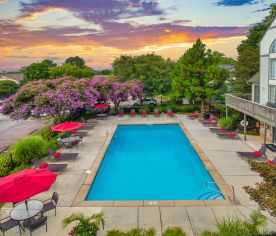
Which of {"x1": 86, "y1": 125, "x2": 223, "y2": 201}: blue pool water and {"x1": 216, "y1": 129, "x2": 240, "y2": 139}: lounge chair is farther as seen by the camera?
{"x1": 216, "y1": 129, "x2": 240, "y2": 139}: lounge chair

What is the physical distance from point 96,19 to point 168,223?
44839 millimetres

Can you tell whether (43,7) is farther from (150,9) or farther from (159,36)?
(159,36)

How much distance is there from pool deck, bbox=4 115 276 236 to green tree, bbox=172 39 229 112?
14.6 metres

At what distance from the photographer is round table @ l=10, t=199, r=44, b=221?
10425 mm

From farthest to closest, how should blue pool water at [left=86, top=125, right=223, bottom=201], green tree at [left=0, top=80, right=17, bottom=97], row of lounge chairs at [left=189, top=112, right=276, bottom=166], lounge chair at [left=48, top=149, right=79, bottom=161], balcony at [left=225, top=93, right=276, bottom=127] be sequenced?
green tree at [left=0, top=80, right=17, bottom=97] → lounge chair at [left=48, top=149, right=79, bottom=161] → balcony at [left=225, top=93, right=276, bottom=127] → row of lounge chairs at [left=189, top=112, right=276, bottom=166] → blue pool water at [left=86, top=125, right=223, bottom=201]

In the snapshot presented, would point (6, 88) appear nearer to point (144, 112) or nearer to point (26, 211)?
point (144, 112)

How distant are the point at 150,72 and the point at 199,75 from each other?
9.77 metres

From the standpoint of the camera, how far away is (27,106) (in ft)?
88.5

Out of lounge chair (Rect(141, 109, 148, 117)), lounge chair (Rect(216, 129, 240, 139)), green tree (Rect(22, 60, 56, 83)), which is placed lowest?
lounge chair (Rect(216, 129, 240, 139))

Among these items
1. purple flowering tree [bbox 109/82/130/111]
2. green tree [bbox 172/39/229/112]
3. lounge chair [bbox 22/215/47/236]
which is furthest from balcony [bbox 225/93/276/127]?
lounge chair [bbox 22/215/47/236]

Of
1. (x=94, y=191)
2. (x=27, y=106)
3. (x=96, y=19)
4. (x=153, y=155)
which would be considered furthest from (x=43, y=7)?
(x=94, y=191)

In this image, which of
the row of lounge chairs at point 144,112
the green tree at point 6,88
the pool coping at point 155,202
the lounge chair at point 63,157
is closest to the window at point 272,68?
the pool coping at point 155,202

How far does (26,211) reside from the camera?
35.6 feet

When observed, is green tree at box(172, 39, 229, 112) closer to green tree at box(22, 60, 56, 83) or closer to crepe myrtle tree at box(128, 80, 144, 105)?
crepe myrtle tree at box(128, 80, 144, 105)
